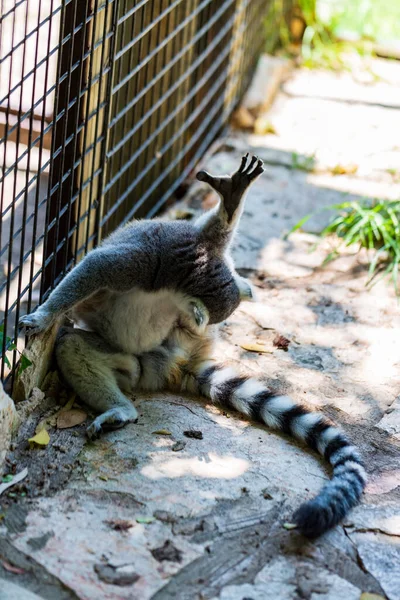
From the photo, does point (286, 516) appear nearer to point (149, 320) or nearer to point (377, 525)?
point (377, 525)

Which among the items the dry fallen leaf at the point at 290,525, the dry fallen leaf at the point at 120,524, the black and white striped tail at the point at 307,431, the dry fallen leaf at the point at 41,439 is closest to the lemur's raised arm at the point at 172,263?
the black and white striped tail at the point at 307,431

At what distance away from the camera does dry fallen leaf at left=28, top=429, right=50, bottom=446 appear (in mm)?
4004

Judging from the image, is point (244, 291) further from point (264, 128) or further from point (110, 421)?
point (264, 128)

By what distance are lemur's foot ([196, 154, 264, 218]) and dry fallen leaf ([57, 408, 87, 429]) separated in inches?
53.0

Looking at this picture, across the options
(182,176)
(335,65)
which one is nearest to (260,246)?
(182,176)

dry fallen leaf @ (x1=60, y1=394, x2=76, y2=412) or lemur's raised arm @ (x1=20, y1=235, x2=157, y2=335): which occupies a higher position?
lemur's raised arm @ (x1=20, y1=235, x2=157, y2=335)

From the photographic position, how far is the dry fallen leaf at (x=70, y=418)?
14.0ft

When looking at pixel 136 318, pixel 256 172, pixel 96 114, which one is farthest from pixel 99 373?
pixel 96 114

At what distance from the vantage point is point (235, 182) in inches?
183

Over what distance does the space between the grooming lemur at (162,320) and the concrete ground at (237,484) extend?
118mm

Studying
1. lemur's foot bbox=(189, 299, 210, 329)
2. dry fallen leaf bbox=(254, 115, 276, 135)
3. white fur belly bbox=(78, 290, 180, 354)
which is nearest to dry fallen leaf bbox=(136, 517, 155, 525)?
lemur's foot bbox=(189, 299, 210, 329)

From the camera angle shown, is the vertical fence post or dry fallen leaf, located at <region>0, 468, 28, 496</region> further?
the vertical fence post

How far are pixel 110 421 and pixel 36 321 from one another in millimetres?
620

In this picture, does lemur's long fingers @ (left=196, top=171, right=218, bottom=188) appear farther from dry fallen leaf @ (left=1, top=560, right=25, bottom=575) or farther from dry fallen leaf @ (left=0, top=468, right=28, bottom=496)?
dry fallen leaf @ (left=1, top=560, right=25, bottom=575)
